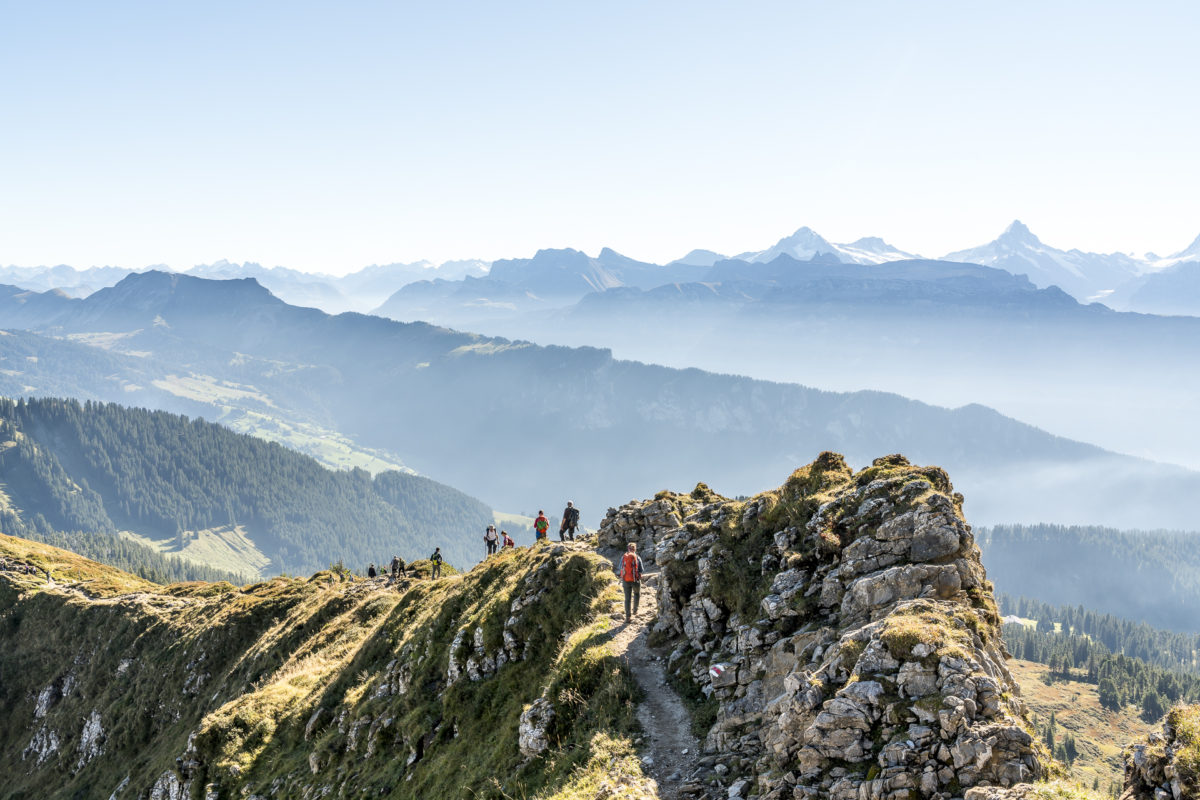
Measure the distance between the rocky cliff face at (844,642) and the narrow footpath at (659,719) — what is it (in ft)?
2.18

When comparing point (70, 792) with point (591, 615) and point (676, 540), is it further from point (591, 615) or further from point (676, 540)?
point (676, 540)

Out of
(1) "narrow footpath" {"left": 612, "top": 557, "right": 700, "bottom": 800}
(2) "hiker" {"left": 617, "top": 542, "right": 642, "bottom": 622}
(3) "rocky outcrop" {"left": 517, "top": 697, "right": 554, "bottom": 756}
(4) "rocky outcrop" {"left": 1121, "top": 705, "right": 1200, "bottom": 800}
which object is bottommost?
(3) "rocky outcrop" {"left": 517, "top": 697, "right": 554, "bottom": 756}

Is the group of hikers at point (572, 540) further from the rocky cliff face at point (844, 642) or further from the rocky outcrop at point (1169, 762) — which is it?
the rocky outcrop at point (1169, 762)

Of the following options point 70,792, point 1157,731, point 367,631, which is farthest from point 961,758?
point 70,792

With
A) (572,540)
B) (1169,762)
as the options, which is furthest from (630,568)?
(1169,762)

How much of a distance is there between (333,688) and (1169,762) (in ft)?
133

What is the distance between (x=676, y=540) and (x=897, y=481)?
1080cm

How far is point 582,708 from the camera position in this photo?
23578 mm

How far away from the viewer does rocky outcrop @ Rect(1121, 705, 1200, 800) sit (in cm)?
1259

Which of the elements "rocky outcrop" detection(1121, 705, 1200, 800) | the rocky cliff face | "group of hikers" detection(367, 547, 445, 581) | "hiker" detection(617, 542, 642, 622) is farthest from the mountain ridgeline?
"group of hikers" detection(367, 547, 445, 581)

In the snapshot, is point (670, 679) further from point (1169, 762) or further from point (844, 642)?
point (1169, 762)

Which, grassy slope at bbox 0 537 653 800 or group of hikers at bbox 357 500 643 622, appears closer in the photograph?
grassy slope at bbox 0 537 653 800

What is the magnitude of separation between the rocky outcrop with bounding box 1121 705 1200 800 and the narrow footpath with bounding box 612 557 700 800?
1031 centimetres

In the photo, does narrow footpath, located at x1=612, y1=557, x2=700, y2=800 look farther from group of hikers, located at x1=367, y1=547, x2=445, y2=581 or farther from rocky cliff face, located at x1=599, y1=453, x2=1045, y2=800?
group of hikers, located at x1=367, y1=547, x2=445, y2=581
